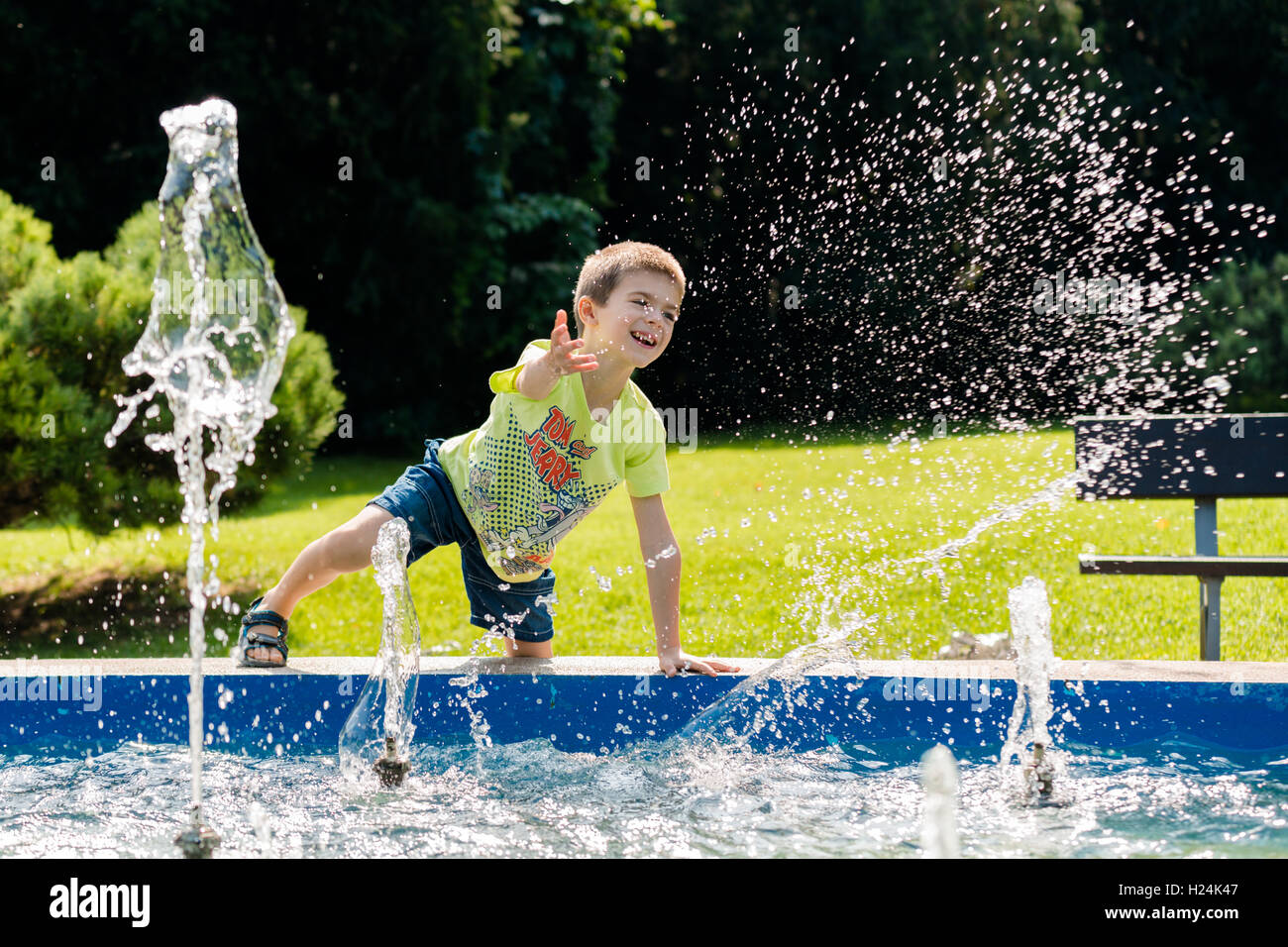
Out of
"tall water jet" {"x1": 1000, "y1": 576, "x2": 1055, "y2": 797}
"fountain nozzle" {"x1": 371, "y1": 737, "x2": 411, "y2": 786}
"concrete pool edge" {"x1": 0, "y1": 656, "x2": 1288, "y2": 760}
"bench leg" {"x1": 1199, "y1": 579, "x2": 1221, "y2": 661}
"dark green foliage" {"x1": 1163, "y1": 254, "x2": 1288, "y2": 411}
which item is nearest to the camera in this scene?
"fountain nozzle" {"x1": 371, "y1": 737, "x2": 411, "y2": 786}

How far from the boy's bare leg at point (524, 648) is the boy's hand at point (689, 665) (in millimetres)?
511

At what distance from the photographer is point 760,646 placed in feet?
15.9

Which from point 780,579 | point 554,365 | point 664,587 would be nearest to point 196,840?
point 554,365

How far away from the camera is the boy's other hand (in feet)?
9.84

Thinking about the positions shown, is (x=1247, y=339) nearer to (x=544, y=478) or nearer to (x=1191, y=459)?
(x=1191, y=459)

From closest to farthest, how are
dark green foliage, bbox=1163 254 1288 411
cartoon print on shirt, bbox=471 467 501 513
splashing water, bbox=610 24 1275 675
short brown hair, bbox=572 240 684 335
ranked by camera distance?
short brown hair, bbox=572 240 684 335 → cartoon print on shirt, bbox=471 467 501 513 → splashing water, bbox=610 24 1275 675 → dark green foliage, bbox=1163 254 1288 411

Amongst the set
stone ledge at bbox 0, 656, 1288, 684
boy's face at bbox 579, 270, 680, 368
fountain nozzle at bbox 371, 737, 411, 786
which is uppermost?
boy's face at bbox 579, 270, 680, 368

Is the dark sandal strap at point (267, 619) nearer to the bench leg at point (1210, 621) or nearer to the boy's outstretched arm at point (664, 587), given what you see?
the boy's outstretched arm at point (664, 587)

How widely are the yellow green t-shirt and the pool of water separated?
0.67 meters

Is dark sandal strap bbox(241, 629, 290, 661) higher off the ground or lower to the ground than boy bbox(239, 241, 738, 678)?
lower

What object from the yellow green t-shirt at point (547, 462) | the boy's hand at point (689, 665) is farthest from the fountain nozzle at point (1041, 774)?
the yellow green t-shirt at point (547, 462)

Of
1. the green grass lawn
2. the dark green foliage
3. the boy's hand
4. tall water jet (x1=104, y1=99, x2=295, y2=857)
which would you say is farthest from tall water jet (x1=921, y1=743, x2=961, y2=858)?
the dark green foliage

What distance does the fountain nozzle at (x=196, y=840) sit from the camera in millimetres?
2143

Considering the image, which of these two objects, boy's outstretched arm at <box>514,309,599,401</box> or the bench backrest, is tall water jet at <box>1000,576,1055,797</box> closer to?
boy's outstretched arm at <box>514,309,599,401</box>
